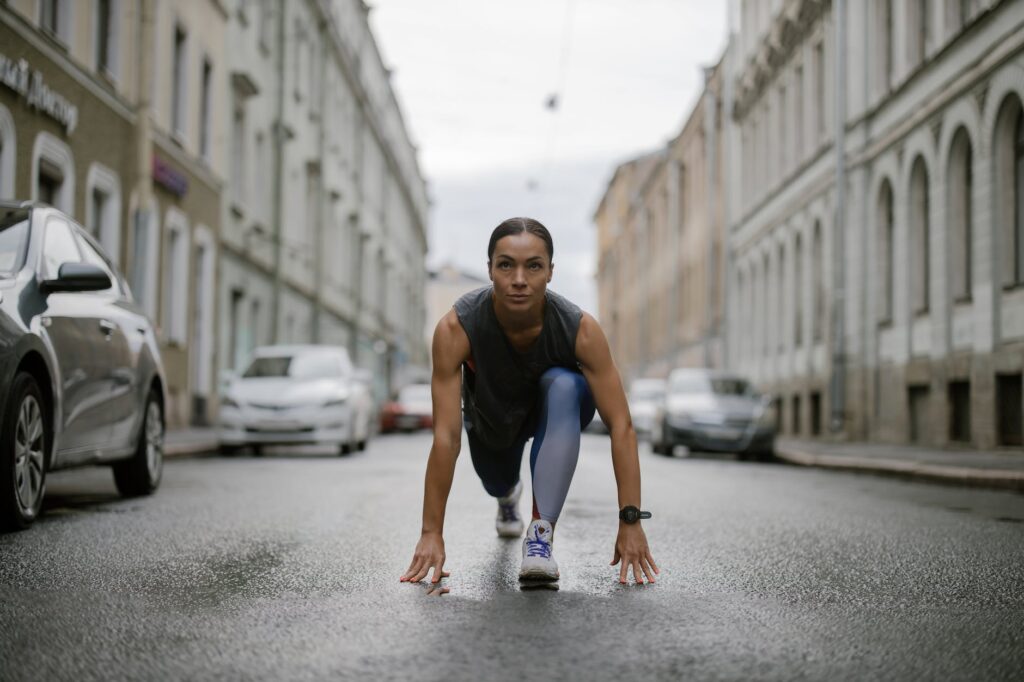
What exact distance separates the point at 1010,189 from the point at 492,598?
1528 cm

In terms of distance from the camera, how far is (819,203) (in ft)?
97.9

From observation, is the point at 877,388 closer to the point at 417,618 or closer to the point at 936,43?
the point at 936,43

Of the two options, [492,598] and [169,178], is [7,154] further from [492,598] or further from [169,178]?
[492,598]

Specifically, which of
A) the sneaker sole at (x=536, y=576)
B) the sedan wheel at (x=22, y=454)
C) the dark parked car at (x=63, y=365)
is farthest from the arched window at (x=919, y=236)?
the sneaker sole at (x=536, y=576)

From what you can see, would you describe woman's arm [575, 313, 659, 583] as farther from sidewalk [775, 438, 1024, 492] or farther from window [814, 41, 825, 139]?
window [814, 41, 825, 139]

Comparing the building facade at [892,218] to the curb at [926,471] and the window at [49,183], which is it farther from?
the window at [49,183]

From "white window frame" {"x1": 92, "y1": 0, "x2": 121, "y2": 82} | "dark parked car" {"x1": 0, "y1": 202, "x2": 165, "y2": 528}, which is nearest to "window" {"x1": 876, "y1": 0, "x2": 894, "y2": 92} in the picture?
"white window frame" {"x1": 92, "y1": 0, "x2": 121, "y2": 82}

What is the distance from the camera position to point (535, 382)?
5.40m

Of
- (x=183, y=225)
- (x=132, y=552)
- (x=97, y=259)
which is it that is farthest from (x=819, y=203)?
(x=132, y=552)

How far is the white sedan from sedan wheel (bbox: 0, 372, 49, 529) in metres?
10.7

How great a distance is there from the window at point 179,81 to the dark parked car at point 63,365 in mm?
15565

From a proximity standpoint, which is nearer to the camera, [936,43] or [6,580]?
[6,580]

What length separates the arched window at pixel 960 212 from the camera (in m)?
20.4

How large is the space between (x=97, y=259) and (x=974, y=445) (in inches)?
→ 534
